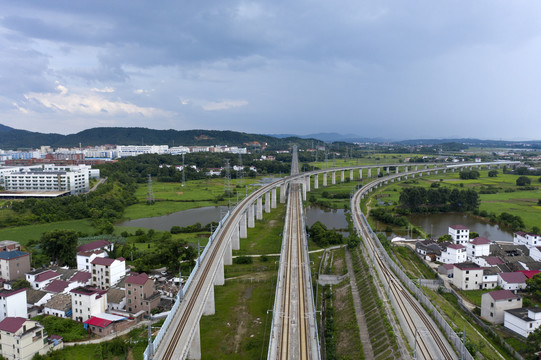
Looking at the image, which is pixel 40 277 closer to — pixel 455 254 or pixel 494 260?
pixel 455 254

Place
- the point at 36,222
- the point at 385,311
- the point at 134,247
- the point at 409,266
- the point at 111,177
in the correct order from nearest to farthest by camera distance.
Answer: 1. the point at 385,311
2. the point at 409,266
3. the point at 134,247
4. the point at 36,222
5. the point at 111,177

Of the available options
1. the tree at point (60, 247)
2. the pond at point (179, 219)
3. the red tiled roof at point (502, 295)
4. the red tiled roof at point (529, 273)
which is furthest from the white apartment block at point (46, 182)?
the red tiled roof at point (529, 273)

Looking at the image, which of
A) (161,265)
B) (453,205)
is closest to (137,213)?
(161,265)

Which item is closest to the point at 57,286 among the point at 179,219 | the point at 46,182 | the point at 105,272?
the point at 105,272

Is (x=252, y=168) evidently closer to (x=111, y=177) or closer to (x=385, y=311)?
(x=111, y=177)

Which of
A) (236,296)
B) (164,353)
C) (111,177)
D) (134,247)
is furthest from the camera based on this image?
(111,177)

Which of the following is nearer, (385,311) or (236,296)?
(385,311)

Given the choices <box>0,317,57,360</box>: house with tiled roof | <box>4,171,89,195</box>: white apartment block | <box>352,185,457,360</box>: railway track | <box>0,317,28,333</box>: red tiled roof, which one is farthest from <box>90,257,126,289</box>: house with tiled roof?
<box>4,171,89,195</box>: white apartment block

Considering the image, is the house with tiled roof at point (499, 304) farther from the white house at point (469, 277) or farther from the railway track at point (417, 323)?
the railway track at point (417, 323)
